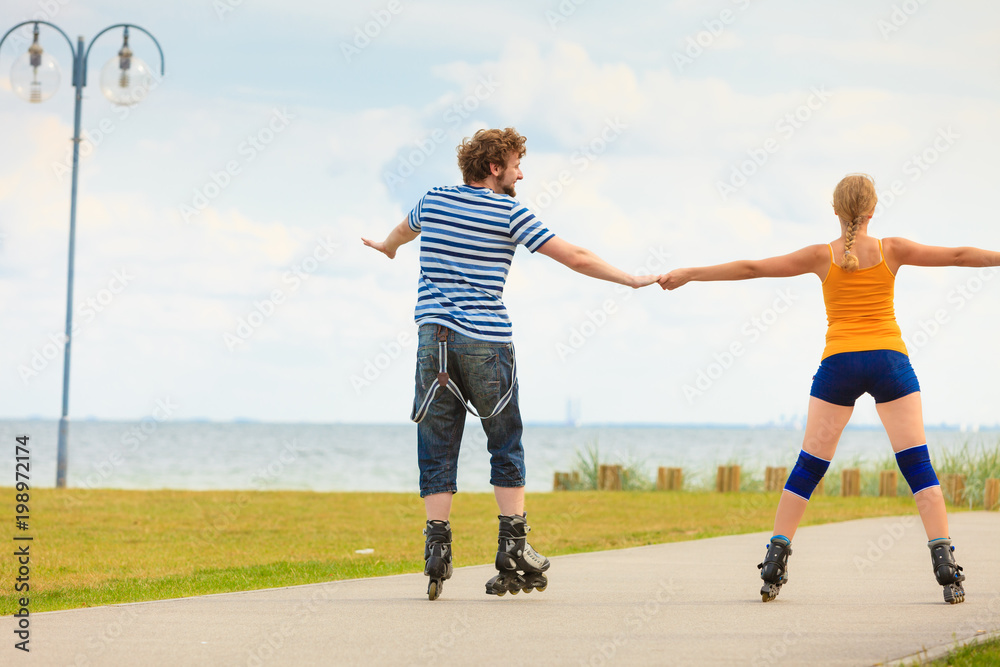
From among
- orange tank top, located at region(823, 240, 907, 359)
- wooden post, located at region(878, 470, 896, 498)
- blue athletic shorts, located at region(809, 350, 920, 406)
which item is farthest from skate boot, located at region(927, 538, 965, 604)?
wooden post, located at region(878, 470, 896, 498)

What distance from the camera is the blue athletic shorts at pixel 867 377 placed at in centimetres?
493

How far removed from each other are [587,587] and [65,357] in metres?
13.8

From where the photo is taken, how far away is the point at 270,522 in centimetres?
1235

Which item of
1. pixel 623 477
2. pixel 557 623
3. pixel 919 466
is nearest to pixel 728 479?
pixel 623 477

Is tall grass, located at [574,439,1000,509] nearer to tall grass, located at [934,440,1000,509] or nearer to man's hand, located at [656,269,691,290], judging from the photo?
tall grass, located at [934,440,1000,509]

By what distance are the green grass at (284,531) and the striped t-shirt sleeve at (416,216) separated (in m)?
2.37

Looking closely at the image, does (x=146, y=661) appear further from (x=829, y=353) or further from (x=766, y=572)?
(x=829, y=353)

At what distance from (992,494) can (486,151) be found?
440 inches

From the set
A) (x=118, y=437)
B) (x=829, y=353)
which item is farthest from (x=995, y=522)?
(x=118, y=437)

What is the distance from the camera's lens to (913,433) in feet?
16.4

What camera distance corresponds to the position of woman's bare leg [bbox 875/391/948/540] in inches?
197

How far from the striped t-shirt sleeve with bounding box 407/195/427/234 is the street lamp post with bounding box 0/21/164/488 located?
37.6 ft

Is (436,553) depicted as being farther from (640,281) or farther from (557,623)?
(640,281)

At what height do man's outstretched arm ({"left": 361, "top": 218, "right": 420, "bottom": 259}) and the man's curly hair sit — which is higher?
the man's curly hair
